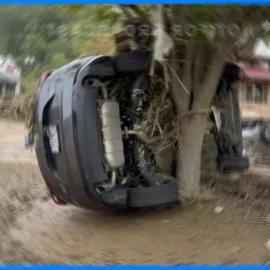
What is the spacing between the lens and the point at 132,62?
2.67 m

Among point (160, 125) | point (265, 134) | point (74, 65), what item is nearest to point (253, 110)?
point (265, 134)

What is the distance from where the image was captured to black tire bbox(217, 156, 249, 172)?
130 inches

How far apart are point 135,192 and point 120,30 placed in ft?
3.66

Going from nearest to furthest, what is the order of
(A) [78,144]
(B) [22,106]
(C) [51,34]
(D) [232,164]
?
(A) [78,144] → (C) [51,34] → (B) [22,106] → (D) [232,164]

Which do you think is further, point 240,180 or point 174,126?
point 240,180

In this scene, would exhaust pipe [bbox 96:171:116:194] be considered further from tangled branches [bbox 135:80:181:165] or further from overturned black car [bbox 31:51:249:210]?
tangled branches [bbox 135:80:181:165]

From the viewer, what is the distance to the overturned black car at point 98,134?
2.49m

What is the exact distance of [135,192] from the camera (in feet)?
8.53

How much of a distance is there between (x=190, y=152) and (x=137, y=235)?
73 cm

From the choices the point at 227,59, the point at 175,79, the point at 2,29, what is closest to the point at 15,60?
the point at 2,29

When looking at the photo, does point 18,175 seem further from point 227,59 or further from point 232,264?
point 232,264

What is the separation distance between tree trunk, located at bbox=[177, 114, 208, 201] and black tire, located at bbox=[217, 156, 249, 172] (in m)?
0.39

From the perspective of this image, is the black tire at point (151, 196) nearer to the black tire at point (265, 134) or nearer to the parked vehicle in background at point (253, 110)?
the parked vehicle in background at point (253, 110)

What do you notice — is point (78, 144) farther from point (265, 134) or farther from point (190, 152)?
point (265, 134)
